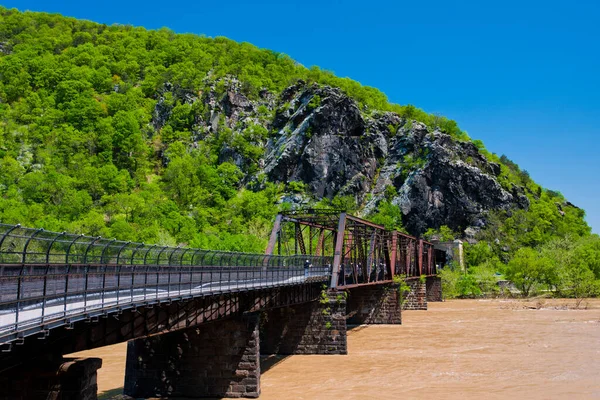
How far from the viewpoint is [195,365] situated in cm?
2209

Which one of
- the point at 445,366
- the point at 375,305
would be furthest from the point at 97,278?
the point at 375,305

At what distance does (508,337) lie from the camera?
130 ft

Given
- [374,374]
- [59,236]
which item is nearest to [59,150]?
[374,374]

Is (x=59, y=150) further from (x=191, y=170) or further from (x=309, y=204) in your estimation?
(x=309, y=204)

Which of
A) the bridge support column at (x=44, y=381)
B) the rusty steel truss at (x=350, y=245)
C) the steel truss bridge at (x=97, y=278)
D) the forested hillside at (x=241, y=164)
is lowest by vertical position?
the bridge support column at (x=44, y=381)

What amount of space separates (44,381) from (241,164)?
4358 inches

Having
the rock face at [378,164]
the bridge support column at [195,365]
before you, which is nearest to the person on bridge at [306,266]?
the bridge support column at [195,365]

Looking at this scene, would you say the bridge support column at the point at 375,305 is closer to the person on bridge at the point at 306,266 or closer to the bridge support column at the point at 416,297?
the person on bridge at the point at 306,266

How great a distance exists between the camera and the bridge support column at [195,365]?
856 inches

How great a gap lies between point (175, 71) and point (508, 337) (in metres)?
130

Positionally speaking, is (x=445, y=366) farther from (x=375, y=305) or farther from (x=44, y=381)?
(x=44, y=381)

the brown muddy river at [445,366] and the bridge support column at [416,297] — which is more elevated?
the bridge support column at [416,297]

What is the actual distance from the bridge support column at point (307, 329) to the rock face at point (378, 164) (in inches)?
3003

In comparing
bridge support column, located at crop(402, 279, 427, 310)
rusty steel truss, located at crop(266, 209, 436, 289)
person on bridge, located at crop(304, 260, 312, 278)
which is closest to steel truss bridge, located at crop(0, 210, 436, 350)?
person on bridge, located at crop(304, 260, 312, 278)
